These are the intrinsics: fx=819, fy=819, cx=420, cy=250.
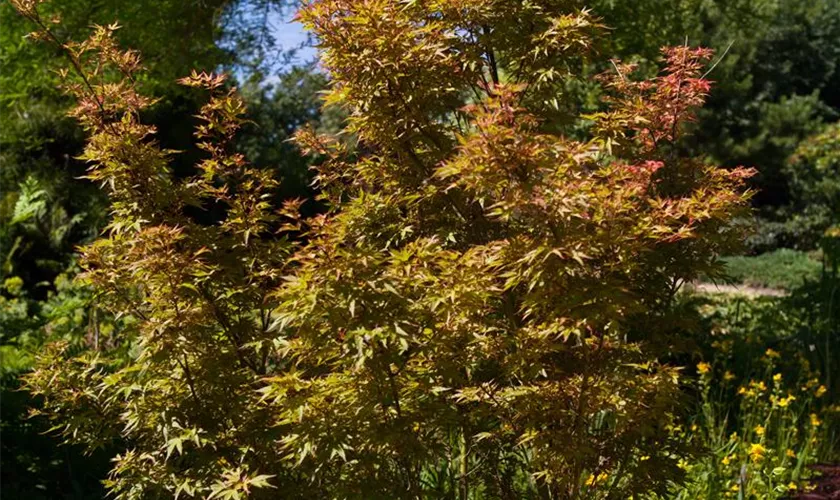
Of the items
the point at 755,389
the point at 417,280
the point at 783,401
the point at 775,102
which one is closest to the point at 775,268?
the point at 775,102

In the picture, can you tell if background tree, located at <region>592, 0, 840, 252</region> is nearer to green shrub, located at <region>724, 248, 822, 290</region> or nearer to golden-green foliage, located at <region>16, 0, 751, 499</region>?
green shrub, located at <region>724, 248, 822, 290</region>

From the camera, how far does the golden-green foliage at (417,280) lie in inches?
94.7

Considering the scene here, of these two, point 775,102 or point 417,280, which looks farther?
point 775,102

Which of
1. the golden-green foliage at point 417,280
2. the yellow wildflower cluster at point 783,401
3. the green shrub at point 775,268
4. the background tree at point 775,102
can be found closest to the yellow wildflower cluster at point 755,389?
the yellow wildflower cluster at point 783,401

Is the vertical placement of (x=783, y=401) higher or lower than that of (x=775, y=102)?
higher

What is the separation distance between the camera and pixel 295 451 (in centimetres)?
257

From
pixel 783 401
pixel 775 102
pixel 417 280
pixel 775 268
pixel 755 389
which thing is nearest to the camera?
pixel 417 280

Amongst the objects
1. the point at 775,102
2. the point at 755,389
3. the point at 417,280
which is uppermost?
the point at 417,280

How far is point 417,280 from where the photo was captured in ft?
8.18

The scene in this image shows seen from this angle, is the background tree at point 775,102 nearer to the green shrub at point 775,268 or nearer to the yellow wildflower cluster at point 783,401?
the green shrub at point 775,268

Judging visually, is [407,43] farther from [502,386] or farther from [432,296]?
[502,386]

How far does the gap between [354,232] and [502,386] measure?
2.58 feet

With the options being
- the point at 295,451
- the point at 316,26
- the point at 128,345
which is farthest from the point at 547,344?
the point at 128,345

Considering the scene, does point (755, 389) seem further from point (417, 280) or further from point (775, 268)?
point (775, 268)
